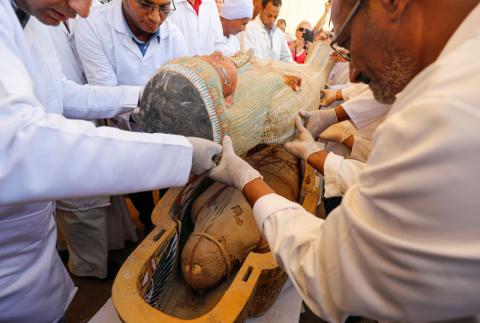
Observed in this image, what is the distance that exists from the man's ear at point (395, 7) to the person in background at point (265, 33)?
3044 millimetres

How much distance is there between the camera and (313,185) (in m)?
1.76

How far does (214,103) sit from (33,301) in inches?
42.0

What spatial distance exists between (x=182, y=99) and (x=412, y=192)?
0.85m

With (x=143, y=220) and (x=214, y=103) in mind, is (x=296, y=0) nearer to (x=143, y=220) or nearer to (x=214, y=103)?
(x=143, y=220)

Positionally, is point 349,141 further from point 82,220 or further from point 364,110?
point 82,220

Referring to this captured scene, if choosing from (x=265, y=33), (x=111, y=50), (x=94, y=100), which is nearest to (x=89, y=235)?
(x=94, y=100)

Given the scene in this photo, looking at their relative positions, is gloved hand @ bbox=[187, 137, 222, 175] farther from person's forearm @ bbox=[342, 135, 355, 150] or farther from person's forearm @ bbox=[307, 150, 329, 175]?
person's forearm @ bbox=[342, 135, 355, 150]

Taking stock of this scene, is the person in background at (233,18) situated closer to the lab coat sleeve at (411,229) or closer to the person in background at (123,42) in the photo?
the person in background at (123,42)

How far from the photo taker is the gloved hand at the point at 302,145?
1.59 m

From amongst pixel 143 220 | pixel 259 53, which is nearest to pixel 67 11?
pixel 143 220

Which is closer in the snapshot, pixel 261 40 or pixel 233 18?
pixel 233 18

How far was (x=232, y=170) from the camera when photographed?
1.24m

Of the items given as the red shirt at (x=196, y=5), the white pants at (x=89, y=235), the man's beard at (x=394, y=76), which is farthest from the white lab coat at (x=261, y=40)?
the man's beard at (x=394, y=76)

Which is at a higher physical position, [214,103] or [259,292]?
[214,103]
